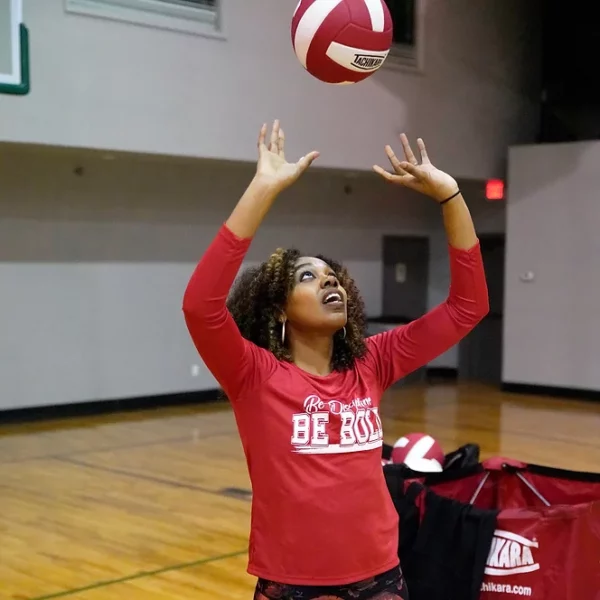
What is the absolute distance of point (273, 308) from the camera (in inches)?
92.7

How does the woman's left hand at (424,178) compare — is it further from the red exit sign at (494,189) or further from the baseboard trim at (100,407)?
the red exit sign at (494,189)

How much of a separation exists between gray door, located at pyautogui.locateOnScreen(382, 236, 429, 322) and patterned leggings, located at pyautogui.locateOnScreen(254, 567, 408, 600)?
9117 mm

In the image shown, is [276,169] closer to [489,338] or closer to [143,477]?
[143,477]

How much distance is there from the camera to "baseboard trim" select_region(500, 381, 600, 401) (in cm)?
996

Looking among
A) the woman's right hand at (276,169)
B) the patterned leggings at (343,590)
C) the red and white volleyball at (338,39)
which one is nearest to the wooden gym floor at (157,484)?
the patterned leggings at (343,590)

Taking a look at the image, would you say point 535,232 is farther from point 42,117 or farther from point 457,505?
point 457,505

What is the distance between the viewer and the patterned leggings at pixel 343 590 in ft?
6.96

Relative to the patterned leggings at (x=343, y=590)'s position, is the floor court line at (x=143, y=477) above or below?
below

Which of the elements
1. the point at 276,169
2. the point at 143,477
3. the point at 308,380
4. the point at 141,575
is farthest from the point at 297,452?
the point at 143,477

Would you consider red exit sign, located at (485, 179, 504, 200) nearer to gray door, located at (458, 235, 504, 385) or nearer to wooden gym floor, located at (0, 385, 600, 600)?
gray door, located at (458, 235, 504, 385)

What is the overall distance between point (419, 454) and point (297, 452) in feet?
6.51

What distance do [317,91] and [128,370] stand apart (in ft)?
10.2

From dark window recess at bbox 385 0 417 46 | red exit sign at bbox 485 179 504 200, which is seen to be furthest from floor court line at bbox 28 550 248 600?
red exit sign at bbox 485 179 504 200

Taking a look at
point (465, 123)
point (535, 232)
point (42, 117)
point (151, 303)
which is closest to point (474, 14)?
point (465, 123)
